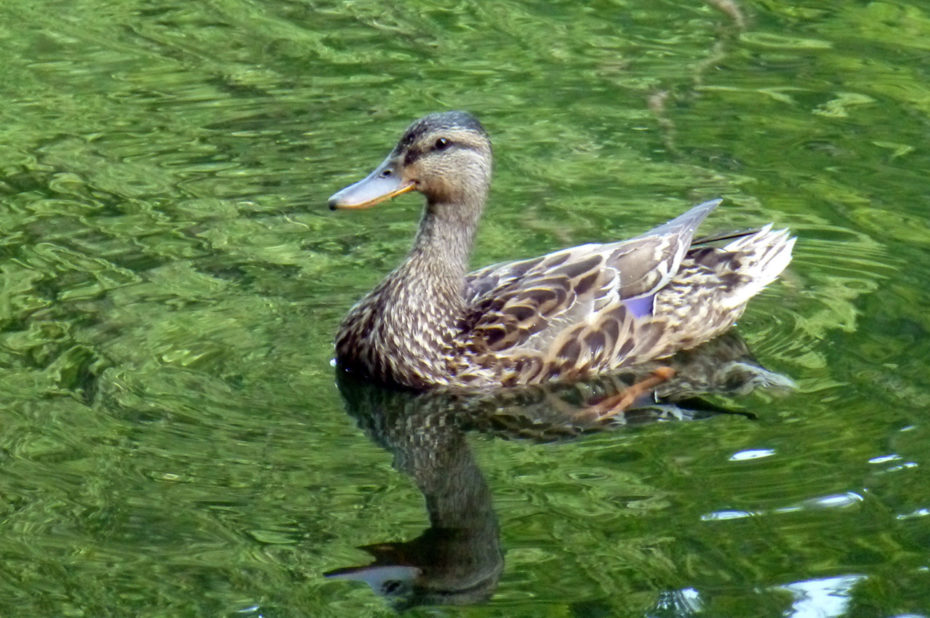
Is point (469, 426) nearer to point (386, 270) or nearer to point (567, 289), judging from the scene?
point (567, 289)

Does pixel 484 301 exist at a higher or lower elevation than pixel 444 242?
lower

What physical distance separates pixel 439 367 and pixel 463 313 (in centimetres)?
34

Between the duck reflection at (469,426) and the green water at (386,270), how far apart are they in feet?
0.26

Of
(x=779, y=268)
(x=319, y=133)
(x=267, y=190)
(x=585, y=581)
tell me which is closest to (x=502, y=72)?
(x=319, y=133)

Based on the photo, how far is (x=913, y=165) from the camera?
32.8 ft

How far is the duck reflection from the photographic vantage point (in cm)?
601

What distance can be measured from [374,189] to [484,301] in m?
0.76

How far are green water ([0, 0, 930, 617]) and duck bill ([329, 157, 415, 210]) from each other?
0.78 m

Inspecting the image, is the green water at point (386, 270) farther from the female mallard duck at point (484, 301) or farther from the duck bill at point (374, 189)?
the duck bill at point (374, 189)

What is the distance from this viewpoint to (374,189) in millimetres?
7766

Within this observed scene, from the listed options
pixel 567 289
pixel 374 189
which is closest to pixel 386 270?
pixel 374 189

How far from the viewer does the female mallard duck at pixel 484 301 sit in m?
7.77

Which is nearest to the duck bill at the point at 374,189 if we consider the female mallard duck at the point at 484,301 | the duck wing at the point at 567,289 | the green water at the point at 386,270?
the female mallard duck at the point at 484,301

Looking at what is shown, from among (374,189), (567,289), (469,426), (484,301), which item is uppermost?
(374,189)
